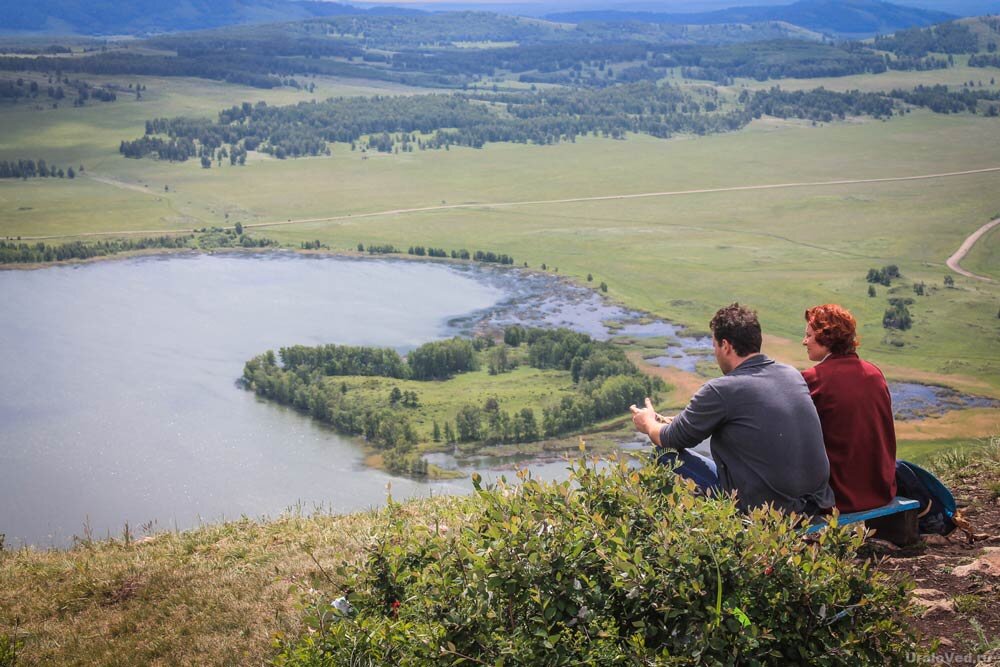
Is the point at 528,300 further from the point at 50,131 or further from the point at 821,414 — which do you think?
the point at 50,131

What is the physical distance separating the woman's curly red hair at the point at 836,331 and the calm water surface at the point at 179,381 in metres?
13.4

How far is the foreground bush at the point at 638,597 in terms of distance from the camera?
378cm

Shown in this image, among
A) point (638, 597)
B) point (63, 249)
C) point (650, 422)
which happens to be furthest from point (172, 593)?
point (63, 249)

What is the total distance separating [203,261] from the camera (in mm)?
69625

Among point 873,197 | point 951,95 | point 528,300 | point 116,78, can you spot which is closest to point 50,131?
point 116,78

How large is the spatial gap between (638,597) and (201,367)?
159 ft

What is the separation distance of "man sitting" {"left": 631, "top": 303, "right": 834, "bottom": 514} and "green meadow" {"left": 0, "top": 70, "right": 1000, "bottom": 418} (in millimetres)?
39981

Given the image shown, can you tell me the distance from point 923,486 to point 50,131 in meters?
114

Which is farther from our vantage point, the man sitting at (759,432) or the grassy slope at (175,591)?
the grassy slope at (175,591)

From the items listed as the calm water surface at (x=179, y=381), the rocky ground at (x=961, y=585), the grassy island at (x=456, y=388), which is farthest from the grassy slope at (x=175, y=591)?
the grassy island at (x=456, y=388)

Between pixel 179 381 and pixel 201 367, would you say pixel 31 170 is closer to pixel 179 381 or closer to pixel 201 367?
pixel 201 367

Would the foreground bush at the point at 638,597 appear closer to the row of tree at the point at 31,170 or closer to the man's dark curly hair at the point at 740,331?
the man's dark curly hair at the point at 740,331

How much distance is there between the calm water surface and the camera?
32.6 m

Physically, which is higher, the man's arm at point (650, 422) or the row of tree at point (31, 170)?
the man's arm at point (650, 422)
